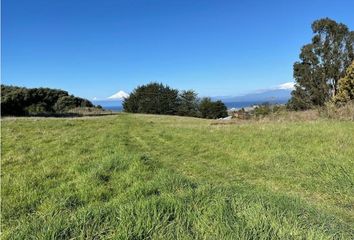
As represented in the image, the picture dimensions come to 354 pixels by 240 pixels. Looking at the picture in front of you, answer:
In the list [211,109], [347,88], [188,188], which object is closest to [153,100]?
[211,109]

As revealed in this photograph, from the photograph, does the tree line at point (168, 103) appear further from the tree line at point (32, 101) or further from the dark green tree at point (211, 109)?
the tree line at point (32, 101)

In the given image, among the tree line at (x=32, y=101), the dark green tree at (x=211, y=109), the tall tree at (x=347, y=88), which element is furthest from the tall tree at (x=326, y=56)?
→ the tree line at (x=32, y=101)

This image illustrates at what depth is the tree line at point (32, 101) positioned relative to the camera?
1062 inches

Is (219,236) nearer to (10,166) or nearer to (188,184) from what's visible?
(188,184)

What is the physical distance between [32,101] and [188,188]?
29877 millimetres

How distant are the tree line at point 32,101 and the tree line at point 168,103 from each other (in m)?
12.1

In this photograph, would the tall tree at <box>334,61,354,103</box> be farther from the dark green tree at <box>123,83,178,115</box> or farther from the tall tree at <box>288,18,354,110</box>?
the dark green tree at <box>123,83,178,115</box>

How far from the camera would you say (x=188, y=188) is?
5070 millimetres

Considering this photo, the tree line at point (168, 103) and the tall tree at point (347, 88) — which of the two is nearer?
the tall tree at point (347, 88)

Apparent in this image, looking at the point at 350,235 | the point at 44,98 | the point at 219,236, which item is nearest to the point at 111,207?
the point at 219,236

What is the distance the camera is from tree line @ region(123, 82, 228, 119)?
52.8 m

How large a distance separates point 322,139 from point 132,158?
4714 mm

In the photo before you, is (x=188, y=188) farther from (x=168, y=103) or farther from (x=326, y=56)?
(x=168, y=103)

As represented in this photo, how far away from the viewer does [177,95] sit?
185ft
